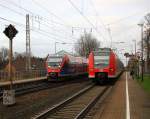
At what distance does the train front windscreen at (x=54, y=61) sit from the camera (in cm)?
4378

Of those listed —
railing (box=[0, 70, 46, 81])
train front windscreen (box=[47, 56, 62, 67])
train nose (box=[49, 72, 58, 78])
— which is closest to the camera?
train nose (box=[49, 72, 58, 78])

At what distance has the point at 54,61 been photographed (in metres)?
44.1

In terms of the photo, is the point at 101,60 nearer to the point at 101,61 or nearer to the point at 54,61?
the point at 101,61

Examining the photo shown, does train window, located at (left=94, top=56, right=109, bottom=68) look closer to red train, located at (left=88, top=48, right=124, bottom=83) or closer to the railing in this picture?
red train, located at (left=88, top=48, right=124, bottom=83)

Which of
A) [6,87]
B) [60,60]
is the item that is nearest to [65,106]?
[6,87]

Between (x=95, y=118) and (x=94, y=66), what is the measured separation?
2235 cm

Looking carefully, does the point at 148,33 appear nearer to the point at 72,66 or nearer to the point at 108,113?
the point at 72,66

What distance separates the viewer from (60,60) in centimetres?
4403

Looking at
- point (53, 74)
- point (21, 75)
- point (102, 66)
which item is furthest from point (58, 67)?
point (102, 66)

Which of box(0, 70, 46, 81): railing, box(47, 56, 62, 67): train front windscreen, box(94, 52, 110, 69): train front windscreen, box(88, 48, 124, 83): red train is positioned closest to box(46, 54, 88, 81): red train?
box(47, 56, 62, 67): train front windscreen

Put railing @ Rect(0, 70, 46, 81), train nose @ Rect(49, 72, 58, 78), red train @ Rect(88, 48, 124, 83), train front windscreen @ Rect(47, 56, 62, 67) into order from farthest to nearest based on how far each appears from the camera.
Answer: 1. railing @ Rect(0, 70, 46, 81)
2. train front windscreen @ Rect(47, 56, 62, 67)
3. train nose @ Rect(49, 72, 58, 78)
4. red train @ Rect(88, 48, 124, 83)

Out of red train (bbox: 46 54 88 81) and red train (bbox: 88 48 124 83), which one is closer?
red train (bbox: 88 48 124 83)

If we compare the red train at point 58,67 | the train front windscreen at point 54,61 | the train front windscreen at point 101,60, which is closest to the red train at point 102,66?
the train front windscreen at point 101,60

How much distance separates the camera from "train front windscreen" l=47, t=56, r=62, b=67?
43781 mm
